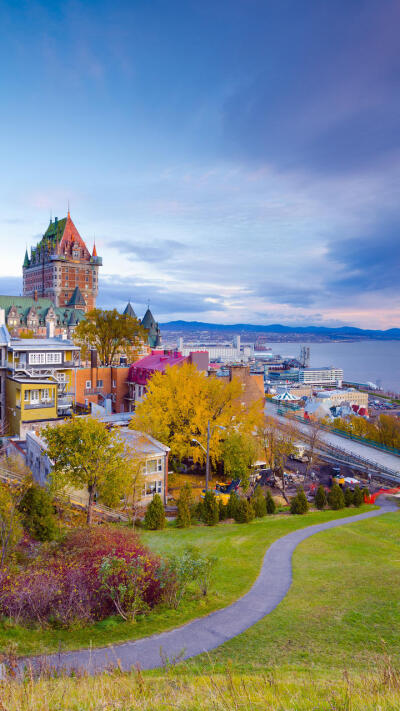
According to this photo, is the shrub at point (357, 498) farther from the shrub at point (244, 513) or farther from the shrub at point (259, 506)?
the shrub at point (244, 513)

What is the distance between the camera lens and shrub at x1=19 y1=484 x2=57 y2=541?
17.9m

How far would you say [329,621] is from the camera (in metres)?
12.1

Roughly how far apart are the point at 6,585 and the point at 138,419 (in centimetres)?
2088

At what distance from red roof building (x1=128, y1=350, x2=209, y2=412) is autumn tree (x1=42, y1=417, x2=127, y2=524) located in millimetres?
25867

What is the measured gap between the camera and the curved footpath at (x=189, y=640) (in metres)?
9.91

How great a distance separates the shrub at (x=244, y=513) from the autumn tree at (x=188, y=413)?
7.30 m

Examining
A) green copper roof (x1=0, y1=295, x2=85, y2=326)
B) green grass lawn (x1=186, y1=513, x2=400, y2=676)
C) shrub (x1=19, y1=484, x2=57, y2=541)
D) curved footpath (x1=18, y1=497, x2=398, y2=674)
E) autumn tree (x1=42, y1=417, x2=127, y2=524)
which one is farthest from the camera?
green copper roof (x1=0, y1=295, x2=85, y2=326)

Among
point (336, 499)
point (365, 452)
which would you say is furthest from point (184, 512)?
point (365, 452)

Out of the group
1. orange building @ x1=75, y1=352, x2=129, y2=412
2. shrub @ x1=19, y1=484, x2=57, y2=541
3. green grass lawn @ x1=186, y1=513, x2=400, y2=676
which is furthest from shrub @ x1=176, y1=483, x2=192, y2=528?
orange building @ x1=75, y1=352, x2=129, y2=412

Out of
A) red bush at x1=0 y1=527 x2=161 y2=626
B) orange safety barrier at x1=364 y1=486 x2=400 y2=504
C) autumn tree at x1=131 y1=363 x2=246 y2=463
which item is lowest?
orange safety barrier at x1=364 y1=486 x2=400 y2=504

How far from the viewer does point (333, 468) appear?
41.6 meters

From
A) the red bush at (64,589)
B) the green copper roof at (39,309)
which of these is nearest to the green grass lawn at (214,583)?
the red bush at (64,589)

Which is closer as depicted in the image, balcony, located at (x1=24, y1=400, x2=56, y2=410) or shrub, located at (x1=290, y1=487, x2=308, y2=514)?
shrub, located at (x1=290, y1=487, x2=308, y2=514)

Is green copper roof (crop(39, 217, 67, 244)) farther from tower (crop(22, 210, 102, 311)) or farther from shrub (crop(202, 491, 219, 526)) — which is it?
shrub (crop(202, 491, 219, 526))
